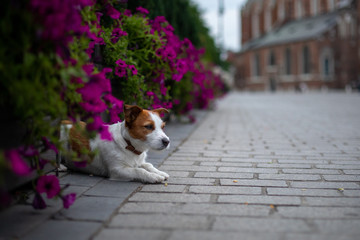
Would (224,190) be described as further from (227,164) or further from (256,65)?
(256,65)

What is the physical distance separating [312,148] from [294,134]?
1.67 meters

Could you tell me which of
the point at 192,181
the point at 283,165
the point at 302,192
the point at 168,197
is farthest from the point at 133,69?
the point at 302,192

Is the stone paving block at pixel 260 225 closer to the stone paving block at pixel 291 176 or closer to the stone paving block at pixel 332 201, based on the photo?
the stone paving block at pixel 332 201

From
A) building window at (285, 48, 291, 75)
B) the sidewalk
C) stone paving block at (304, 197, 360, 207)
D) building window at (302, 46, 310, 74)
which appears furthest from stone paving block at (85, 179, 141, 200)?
building window at (285, 48, 291, 75)

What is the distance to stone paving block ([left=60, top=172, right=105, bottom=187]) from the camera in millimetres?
3494

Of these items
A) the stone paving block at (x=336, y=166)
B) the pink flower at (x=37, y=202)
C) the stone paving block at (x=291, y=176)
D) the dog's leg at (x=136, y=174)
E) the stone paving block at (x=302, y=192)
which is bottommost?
the stone paving block at (x=336, y=166)

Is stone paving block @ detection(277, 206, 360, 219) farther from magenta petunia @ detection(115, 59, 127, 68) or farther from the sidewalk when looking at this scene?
magenta petunia @ detection(115, 59, 127, 68)

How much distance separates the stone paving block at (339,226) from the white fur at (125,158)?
1559 mm

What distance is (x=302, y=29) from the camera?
54719 millimetres

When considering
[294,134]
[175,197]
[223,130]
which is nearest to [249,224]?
[175,197]

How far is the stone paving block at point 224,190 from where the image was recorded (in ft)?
10.6

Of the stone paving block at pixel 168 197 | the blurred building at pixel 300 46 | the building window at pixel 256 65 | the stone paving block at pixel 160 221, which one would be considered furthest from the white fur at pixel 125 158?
the building window at pixel 256 65

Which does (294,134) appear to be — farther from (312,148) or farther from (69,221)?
(69,221)

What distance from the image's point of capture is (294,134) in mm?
7250
